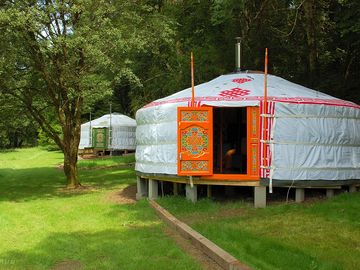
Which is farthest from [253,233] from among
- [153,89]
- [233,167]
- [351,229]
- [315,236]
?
[153,89]

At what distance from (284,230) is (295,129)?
8.52ft

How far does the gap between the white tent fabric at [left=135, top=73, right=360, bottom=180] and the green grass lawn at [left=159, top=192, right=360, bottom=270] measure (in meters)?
0.60

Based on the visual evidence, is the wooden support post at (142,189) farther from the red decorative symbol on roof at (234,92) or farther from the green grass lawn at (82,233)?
the red decorative symbol on roof at (234,92)

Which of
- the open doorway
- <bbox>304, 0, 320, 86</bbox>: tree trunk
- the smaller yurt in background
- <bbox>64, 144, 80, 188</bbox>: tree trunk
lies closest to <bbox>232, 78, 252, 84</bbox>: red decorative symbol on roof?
the open doorway

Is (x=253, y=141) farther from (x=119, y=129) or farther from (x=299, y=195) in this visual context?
(x=119, y=129)

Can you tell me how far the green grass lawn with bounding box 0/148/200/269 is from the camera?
5.32m

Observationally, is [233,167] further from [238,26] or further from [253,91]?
[238,26]

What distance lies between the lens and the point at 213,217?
24.8ft

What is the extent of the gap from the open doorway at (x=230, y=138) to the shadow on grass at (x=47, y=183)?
3.38 metres

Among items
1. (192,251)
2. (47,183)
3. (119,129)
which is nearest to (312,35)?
(47,183)

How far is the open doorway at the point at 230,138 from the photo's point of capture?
34.9 ft

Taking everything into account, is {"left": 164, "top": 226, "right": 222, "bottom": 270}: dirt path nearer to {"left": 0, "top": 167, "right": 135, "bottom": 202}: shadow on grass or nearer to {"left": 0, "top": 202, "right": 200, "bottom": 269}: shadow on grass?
{"left": 0, "top": 202, "right": 200, "bottom": 269}: shadow on grass

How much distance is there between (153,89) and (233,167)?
871cm

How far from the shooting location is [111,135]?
26.9 metres
